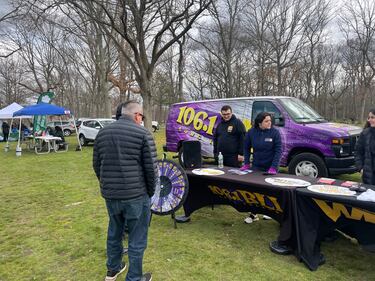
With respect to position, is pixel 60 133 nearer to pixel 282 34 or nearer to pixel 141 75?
pixel 141 75

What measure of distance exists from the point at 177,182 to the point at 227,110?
A: 1.73 metres

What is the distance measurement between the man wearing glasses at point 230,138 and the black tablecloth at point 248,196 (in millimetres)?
870

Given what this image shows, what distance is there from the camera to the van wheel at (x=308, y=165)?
22.7 feet

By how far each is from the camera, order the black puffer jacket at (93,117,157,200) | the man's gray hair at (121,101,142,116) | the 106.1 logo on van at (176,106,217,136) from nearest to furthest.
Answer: the black puffer jacket at (93,117,157,200)
the man's gray hair at (121,101,142,116)
the 106.1 logo on van at (176,106,217,136)

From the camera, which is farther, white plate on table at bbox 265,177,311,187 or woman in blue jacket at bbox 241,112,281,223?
woman in blue jacket at bbox 241,112,281,223

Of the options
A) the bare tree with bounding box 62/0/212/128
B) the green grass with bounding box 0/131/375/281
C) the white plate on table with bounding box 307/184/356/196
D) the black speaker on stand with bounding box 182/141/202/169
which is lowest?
the green grass with bounding box 0/131/375/281

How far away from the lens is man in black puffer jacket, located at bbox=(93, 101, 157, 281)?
2.95 metres

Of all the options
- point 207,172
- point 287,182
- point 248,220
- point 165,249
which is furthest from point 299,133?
point 165,249

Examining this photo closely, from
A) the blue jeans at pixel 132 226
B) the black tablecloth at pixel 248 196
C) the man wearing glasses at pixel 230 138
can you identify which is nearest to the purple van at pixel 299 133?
the man wearing glasses at pixel 230 138

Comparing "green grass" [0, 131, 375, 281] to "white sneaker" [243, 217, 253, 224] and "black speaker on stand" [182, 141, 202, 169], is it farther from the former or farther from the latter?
"black speaker on stand" [182, 141, 202, 169]

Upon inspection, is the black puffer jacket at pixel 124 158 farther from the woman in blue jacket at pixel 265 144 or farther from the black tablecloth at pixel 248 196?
the woman in blue jacket at pixel 265 144

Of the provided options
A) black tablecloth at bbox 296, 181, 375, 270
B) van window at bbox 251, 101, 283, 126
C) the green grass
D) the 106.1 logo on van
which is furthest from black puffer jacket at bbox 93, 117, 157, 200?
the 106.1 logo on van

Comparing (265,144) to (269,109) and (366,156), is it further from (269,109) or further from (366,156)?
(269,109)

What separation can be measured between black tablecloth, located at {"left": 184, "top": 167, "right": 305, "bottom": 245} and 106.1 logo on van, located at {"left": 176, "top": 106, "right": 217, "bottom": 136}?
416 centimetres
